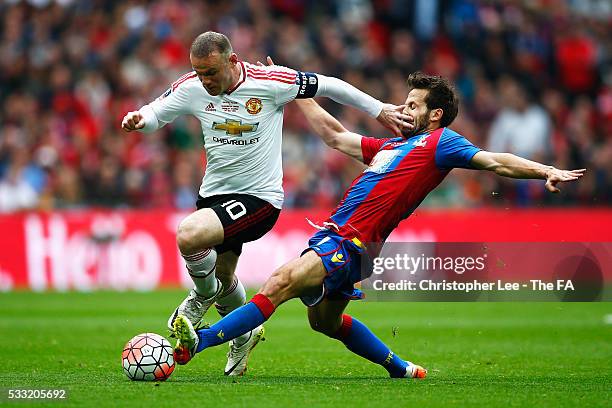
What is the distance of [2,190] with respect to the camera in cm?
1922

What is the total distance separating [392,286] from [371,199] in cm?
193

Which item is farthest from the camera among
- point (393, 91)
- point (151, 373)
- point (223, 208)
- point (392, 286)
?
point (393, 91)

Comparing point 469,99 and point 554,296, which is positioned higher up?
point 469,99

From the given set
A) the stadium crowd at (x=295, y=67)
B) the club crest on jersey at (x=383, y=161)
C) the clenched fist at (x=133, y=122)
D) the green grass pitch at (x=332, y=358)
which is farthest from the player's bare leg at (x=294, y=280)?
the stadium crowd at (x=295, y=67)

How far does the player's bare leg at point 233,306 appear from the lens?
8922mm

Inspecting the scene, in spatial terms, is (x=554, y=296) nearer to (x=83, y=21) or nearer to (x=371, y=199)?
(x=371, y=199)

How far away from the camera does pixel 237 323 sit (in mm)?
7887

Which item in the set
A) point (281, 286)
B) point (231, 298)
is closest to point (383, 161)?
A: point (281, 286)

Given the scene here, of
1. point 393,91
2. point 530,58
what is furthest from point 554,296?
point 530,58

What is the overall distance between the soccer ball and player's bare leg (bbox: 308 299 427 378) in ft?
3.95

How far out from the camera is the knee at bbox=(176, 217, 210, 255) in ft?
27.1

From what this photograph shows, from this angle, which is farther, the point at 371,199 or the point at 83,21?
the point at 83,21

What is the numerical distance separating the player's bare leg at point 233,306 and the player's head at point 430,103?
187 cm

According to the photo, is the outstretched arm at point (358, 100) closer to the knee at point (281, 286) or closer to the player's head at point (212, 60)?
the player's head at point (212, 60)
